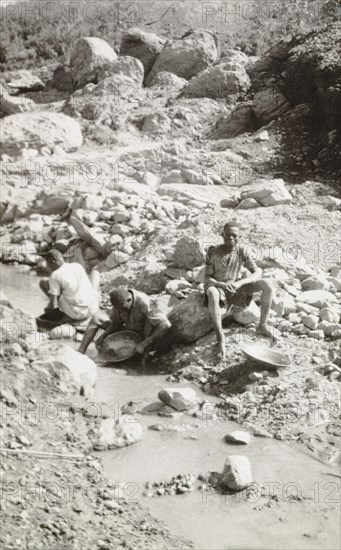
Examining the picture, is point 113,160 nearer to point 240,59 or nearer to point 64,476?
point 240,59

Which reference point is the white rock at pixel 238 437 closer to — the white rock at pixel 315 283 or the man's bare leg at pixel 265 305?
the man's bare leg at pixel 265 305

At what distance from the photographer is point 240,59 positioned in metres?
18.6

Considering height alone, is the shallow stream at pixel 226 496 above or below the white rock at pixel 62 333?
above

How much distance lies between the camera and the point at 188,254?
8.53 m

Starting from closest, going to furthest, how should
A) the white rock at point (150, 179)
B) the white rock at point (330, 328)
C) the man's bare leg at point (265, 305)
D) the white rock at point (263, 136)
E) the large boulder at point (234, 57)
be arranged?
the man's bare leg at point (265, 305) → the white rock at point (330, 328) → the white rock at point (150, 179) → the white rock at point (263, 136) → the large boulder at point (234, 57)

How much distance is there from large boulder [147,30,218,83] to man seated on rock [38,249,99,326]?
13.6 m

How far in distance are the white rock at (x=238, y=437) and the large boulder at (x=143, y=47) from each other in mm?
16955

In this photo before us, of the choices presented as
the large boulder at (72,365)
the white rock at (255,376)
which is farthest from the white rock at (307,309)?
the large boulder at (72,365)

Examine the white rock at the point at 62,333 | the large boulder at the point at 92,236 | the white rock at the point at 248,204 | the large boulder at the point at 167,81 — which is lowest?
the large boulder at the point at 92,236

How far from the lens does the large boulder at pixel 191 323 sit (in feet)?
22.9

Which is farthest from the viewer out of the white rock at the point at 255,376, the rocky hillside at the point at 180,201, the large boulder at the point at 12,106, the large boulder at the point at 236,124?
the large boulder at the point at 12,106

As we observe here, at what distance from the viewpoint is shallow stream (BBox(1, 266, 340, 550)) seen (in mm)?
4301

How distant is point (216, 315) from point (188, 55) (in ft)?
48.3

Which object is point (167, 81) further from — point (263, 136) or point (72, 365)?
point (72, 365)
